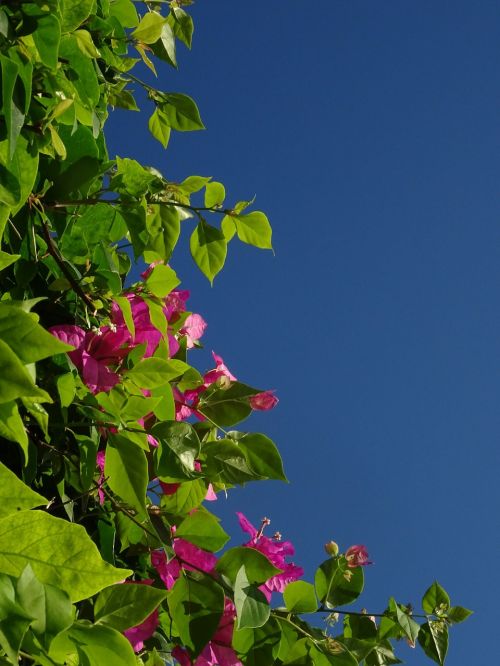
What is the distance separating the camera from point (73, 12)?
0.88m

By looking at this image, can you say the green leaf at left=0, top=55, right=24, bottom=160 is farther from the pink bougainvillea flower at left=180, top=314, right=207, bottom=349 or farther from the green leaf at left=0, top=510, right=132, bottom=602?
the pink bougainvillea flower at left=180, top=314, right=207, bottom=349

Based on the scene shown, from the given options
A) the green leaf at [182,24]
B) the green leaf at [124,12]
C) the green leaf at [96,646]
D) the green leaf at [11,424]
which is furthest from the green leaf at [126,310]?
the green leaf at [182,24]

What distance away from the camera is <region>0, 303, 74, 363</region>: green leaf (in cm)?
55

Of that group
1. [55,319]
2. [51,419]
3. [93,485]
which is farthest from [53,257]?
[93,485]

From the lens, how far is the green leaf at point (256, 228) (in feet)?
4.05

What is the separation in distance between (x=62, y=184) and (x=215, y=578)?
50 cm

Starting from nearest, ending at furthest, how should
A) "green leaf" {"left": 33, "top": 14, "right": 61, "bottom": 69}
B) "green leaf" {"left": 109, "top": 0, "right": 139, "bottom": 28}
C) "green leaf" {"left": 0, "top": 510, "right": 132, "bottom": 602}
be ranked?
"green leaf" {"left": 0, "top": 510, "right": 132, "bottom": 602} < "green leaf" {"left": 33, "top": 14, "right": 61, "bottom": 69} < "green leaf" {"left": 109, "top": 0, "right": 139, "bottom": 28}

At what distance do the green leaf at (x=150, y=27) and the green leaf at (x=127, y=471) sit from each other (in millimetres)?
693

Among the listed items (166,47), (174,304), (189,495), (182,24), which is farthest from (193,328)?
(182,24)

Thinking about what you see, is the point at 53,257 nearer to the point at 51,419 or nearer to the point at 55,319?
the point at 55,319

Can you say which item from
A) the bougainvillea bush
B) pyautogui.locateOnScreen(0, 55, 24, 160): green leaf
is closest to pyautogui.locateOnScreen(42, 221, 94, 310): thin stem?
the bougainvillea bush

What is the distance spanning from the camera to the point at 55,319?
1037 mm

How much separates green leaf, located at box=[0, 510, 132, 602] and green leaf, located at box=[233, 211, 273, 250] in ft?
2.46

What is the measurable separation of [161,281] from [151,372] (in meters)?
0.15
